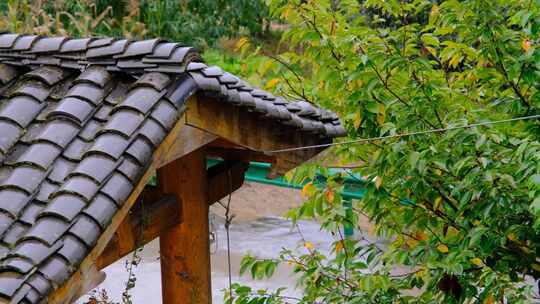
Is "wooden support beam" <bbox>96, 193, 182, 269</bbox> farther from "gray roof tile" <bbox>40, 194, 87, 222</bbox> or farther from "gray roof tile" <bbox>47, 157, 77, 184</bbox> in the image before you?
"gray roof tile" <bbox>40, 194, 87, 222</bbox>

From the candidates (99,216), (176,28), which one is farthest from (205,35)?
(99,216)

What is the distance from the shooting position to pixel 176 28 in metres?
11.4

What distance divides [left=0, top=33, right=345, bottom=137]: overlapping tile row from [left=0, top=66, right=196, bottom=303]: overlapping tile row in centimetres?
5

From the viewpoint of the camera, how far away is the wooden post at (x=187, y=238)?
3.85 m

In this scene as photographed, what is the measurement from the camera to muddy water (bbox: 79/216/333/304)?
26.4 feet

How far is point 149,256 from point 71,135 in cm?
647

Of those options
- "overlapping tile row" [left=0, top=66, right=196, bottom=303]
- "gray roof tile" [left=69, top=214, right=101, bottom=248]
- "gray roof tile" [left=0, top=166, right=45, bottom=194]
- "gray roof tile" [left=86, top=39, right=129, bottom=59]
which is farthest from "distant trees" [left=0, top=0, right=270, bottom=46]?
"gray roof tile" [left=69, top=214, right=101, bottom=248]

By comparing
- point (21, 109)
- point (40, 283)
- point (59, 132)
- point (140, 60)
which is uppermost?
point (140, 60)

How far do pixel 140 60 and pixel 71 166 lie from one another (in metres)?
0.48

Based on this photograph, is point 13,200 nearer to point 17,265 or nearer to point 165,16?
point 17,265

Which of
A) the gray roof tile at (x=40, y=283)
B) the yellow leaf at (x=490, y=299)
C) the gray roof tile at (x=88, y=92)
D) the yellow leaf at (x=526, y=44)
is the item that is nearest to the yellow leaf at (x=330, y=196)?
the yellow leaf at (x=490, y=299)

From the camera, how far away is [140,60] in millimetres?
3025

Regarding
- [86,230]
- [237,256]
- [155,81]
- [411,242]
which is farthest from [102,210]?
[237,256]

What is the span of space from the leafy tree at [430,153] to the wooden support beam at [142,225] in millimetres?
553
